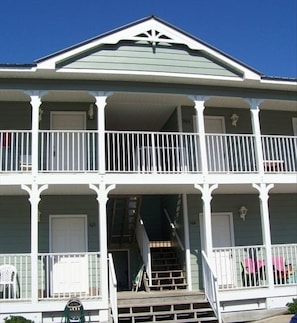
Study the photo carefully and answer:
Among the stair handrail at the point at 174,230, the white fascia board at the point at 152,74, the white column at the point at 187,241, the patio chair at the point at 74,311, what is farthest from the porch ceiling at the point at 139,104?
the patio chair at the point at 74,311

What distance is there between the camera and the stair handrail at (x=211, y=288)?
1145cm

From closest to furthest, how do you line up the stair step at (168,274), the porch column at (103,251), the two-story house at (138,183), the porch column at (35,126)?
the porch column at (103,251)
the porch column at (35,126)
the two-story house at (138,183)
the stair step at (168,274)

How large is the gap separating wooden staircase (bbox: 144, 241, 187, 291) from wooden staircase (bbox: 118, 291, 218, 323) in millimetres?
1573

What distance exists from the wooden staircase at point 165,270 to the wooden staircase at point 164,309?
5.16 feet

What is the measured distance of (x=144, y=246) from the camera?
47.2 feet

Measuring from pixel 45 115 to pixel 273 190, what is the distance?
24.9ft

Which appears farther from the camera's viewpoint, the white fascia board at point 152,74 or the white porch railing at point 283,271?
the white porch railing at point 283,271

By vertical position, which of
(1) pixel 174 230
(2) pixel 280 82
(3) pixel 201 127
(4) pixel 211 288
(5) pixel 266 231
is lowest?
(4) pixel 211 288

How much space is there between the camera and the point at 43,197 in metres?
13.9

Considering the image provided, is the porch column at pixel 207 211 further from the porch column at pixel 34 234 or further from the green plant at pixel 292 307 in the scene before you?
the porch column at pixel 34 234

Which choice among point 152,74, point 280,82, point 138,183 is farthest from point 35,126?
point 280,82

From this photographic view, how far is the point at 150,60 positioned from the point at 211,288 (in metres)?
6.38

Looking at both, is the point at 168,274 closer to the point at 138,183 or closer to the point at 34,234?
the point at 138,183

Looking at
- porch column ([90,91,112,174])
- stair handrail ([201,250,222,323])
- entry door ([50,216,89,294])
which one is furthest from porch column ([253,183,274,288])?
entry door ([50,216,89,294])
